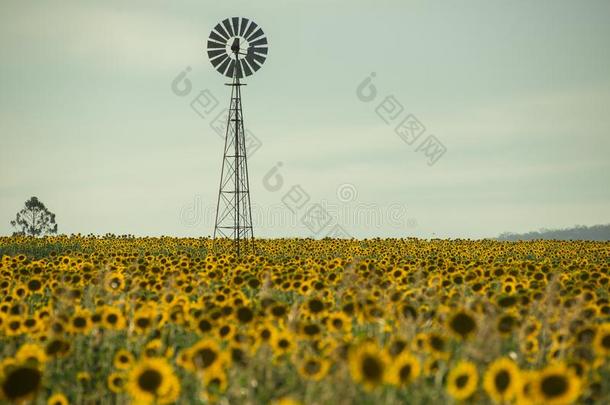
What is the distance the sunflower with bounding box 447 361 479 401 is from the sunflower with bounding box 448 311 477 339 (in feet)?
3.94

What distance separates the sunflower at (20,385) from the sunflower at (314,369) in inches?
99.3

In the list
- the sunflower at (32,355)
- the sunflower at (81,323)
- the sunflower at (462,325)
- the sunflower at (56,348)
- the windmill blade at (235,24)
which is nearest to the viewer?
the sunflower at (32,355)

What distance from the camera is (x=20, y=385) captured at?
5.79 meters

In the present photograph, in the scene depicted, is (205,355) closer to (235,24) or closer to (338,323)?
(338,323)

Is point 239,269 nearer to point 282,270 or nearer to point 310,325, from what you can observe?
point 282,270

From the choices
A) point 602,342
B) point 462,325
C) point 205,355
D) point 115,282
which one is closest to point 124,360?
point 205,355

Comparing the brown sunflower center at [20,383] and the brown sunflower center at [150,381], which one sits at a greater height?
the brown sunflower center at [20,383]

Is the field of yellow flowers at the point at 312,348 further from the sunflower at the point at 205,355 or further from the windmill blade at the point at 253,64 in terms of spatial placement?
the windmill blade at the point at 253,64

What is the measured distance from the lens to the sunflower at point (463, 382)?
5.75 m

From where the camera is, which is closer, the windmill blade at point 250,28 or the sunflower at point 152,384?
the sunflower at point 152,384

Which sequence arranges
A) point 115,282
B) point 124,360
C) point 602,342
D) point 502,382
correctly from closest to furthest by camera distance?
point 502,382 → point 602,342 → point 124,360 → point 115,282

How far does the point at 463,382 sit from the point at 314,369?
1.51 metres

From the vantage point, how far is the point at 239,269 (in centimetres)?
1495

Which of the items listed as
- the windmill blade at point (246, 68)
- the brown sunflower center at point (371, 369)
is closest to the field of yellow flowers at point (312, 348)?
the brown sunflower center at point (371, 369)
